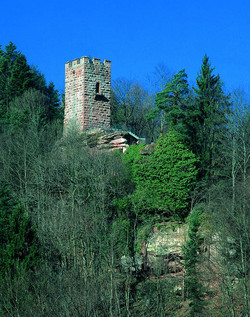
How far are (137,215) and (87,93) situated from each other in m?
10.4

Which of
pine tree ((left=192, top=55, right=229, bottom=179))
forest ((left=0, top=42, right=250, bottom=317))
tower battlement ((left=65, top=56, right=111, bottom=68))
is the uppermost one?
tower battlement ((left=65, top=56, right=111, bottom=68))

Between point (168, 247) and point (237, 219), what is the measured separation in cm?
516

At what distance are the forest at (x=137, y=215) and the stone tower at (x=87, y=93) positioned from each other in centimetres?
159

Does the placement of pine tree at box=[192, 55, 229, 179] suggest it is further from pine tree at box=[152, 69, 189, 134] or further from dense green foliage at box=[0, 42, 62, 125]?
dense green foliage at box=[0, 42, 62, 125]

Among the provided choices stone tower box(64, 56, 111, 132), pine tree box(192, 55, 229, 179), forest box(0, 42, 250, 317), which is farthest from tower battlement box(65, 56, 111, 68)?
pine tree box(192, 55, 229, 179)

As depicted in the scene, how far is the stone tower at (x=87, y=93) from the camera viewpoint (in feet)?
116

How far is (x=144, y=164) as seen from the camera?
95.7ft

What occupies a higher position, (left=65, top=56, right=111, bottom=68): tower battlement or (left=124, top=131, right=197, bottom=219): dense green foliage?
(left=65, top=56, right=111, bottom=68): tower battlement

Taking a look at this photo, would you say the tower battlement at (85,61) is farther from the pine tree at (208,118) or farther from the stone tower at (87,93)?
the pine tree at (208,118)

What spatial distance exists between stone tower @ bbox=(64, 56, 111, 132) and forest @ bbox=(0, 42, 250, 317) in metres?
1.59

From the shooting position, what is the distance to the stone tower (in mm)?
35219

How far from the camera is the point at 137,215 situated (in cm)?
2845

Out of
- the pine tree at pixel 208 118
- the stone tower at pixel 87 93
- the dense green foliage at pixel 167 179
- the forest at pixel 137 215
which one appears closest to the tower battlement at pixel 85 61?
the stone tower at pixel 87 93

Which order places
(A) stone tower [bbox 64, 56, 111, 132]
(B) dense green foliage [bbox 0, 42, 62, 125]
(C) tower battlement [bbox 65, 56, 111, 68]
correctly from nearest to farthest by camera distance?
(A) stone tower [bbox 64, 56, 111, 132]
(C) tower battlement [bbox 65, 56, 111, 68]
(B) dense green foliage [bbox 0, 42, 62, 125]
